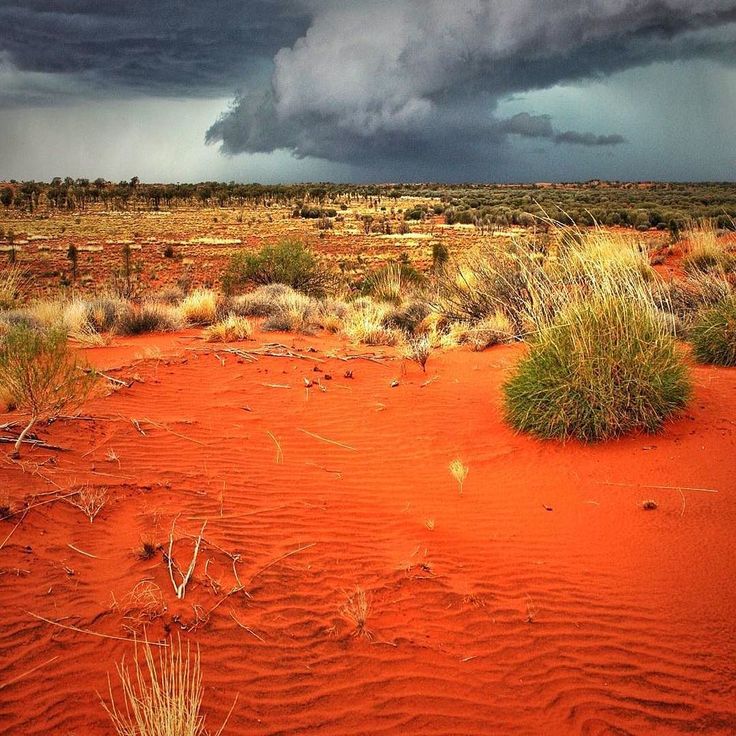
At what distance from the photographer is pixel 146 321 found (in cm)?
1354

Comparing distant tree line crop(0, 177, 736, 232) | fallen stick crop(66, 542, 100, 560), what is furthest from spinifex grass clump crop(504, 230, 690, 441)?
distant tree line crop(0, 177, 736, 232)

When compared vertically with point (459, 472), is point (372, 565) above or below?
below

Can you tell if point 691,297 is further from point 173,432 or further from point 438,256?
point 438,256

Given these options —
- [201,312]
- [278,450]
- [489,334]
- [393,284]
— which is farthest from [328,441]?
[393,284]

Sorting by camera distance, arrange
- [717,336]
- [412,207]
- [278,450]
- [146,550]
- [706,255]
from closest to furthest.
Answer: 1. [146,550]
2. [278,450]
3. [717,336]
4. [706,255]
5. [412,207]

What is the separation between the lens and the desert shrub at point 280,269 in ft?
65.0

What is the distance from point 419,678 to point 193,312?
40.7ft

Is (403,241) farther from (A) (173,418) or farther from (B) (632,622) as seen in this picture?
(B) (632,622)

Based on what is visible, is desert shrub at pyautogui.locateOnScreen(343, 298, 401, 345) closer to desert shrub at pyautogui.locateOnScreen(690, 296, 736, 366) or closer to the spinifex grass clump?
desert shrub at pyautogui.locateOnScreen(690, 296, 736, 366)

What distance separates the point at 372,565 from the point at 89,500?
90.3 inches

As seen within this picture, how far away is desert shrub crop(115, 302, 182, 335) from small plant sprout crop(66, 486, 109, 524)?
29.2 ft

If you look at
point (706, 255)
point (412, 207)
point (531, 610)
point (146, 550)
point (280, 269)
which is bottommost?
point (531, 610)

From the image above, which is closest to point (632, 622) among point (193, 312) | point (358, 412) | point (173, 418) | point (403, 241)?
point (358, 412)

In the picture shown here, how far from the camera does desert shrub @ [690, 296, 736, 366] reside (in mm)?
8828
